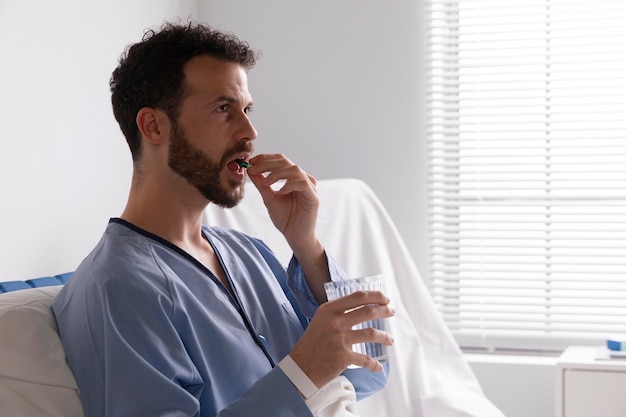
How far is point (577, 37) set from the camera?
3.19 m

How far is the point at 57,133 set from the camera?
2174mm

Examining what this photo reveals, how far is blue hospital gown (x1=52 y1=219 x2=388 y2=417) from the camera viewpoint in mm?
1253

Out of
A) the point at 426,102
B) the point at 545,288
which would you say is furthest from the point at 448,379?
the point at 426,102

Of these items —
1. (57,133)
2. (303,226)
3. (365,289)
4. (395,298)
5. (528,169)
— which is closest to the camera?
(365,289)

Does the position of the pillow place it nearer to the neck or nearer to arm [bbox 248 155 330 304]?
the neck

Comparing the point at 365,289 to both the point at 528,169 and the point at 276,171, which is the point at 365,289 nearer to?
the point at 276,171

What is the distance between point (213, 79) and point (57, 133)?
0.75 meters

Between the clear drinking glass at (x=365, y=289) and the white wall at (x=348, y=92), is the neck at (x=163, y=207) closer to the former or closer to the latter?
the clear drinking glass at (x=365, y=289)

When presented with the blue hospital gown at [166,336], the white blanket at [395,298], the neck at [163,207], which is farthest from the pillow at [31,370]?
the white blanket at [395,298]

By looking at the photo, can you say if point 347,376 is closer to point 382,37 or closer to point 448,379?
point 448,379

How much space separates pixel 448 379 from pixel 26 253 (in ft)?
3.74

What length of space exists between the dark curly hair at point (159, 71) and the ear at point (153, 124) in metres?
0.01

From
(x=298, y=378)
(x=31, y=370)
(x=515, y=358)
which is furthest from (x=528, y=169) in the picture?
(x=31, y=370)

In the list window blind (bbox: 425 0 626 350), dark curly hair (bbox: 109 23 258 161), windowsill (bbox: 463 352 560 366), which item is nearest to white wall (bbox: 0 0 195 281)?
dark curly hair (bbox: 109 23 258 161)
